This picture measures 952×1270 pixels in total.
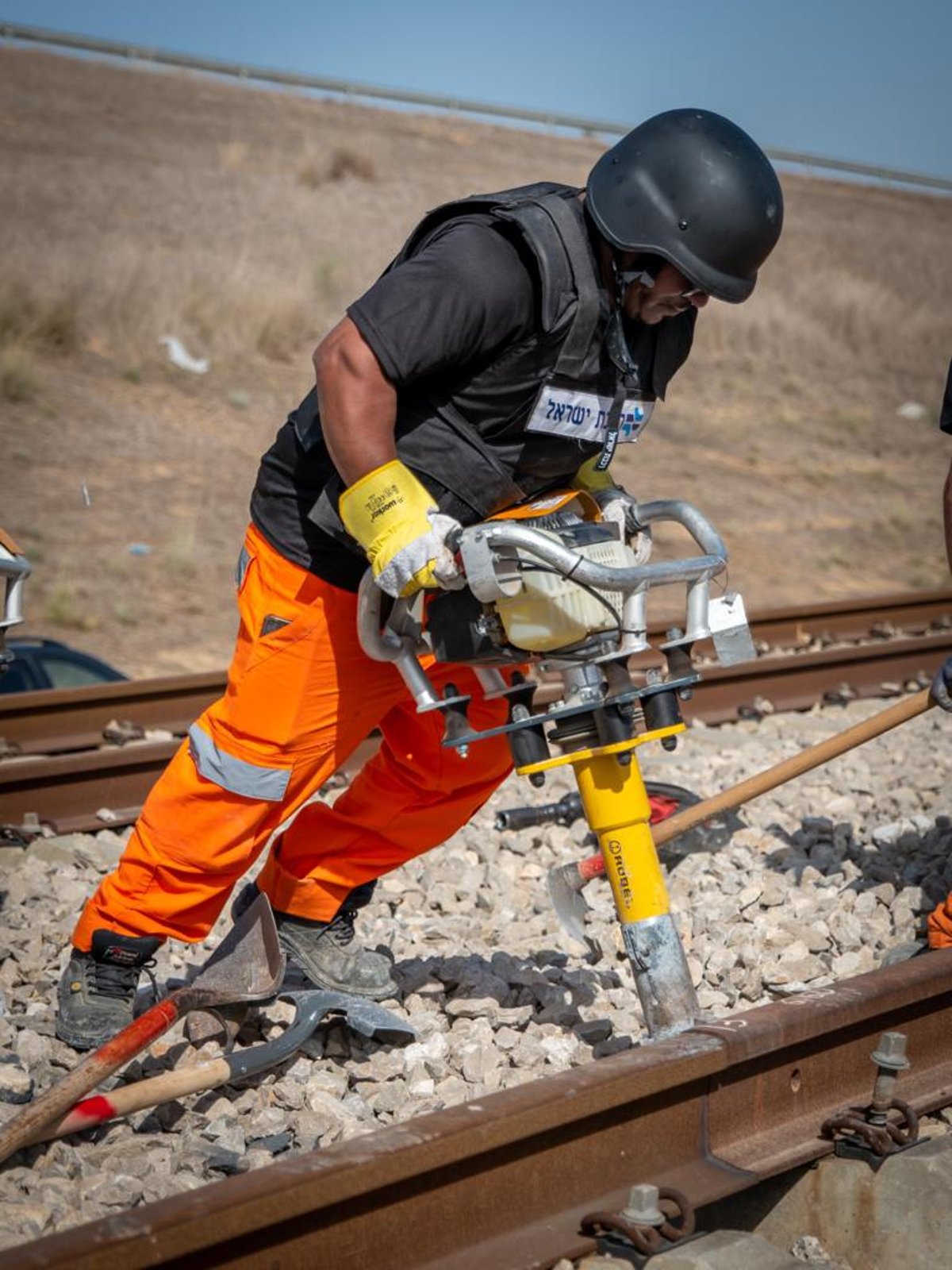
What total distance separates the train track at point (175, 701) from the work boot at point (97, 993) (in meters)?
1.98

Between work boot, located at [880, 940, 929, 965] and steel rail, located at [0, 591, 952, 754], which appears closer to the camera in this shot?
work boot, located at [880, 940, 929, 965]

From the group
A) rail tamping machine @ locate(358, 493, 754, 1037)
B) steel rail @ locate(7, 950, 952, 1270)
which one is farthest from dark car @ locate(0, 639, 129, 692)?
steel rail @ locate(7, 950, 952, 1270)

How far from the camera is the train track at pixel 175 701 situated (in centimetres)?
589

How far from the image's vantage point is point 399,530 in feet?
10.5

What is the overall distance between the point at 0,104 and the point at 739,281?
111 feet

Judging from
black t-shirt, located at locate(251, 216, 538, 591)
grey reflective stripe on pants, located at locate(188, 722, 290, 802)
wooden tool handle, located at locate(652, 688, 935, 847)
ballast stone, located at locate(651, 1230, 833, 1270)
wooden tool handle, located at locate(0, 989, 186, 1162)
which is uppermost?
black t-shirt, located at locate(251, 216, 538, 591)

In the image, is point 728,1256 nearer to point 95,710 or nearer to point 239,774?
point 239,774

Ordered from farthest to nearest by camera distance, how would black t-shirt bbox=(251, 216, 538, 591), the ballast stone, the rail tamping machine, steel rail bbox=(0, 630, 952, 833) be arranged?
steel rail bbox=(0, 630, 952, 833)
the rail tamping machine
black t-shirt bbox=(251, 216, 538, 591)
the ballast stone

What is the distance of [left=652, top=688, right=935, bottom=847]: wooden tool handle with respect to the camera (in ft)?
15.5

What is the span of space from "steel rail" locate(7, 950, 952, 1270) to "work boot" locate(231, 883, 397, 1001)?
1203 mm

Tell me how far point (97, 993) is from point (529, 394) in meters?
1.82

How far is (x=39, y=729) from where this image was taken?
6.79 meters

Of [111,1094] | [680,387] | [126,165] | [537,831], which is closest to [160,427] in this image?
[680,387]

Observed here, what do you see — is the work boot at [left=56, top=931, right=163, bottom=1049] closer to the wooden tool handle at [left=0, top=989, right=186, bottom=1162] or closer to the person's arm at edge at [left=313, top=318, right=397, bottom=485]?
the wooden tool handle at [left=0, top=989, right=186, bottom=1162]
